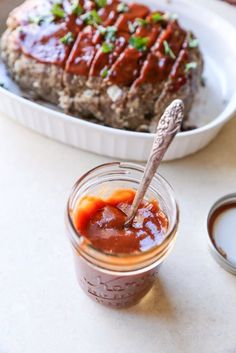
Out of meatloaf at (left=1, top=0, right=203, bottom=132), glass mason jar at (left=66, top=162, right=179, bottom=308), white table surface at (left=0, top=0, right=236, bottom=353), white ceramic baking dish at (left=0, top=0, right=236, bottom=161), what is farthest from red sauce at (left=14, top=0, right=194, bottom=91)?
glass mason jar at (left=66, top=162, right=179, bottom=308)

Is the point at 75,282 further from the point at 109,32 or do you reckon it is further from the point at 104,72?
the point at 109,32

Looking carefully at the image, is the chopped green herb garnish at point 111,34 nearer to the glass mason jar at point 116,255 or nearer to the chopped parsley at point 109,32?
the chopped parsley at point 109,32

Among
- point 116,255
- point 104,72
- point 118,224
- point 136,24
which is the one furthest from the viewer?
point 136,24

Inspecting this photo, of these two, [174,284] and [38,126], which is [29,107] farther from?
[174,284]

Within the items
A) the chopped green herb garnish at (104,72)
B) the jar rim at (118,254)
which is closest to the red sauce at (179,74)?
the chopped green herb garnish at (104,72)

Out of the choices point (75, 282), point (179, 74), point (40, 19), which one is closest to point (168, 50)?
point (179, 74)

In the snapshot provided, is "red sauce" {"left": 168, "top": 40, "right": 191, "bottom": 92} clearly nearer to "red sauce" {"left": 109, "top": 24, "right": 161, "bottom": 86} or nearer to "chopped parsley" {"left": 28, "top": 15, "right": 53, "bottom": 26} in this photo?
"red sauce" {"left": 109, "top": 24, "right": 161, "bottom": 86}
